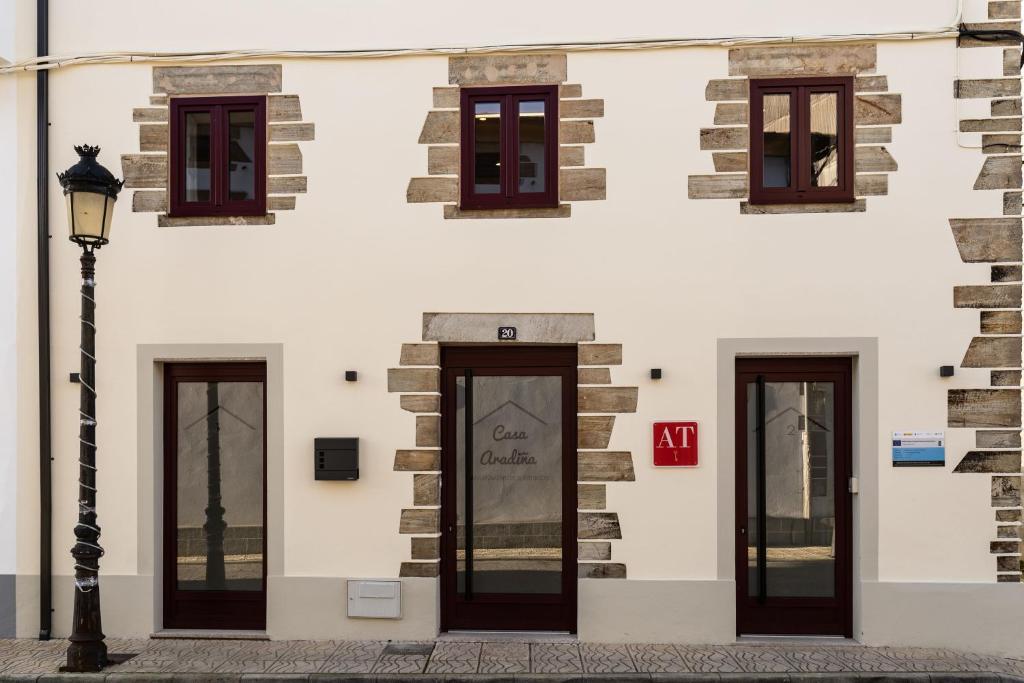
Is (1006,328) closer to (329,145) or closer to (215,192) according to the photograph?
(329,145)

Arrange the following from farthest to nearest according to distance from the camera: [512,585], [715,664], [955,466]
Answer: [512,585]
[955,466]
[715,664]

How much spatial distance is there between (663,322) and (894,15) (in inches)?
120

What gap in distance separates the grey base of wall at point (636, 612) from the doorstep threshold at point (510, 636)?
149 millimetres

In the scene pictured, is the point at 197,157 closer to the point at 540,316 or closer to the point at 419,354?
the point at 419,354

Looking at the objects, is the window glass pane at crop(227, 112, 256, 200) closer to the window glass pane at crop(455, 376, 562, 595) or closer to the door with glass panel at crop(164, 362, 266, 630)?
the door with glass panel at crop(164, 362, 266, 630)

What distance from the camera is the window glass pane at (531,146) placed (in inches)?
239

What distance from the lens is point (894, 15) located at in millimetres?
5887

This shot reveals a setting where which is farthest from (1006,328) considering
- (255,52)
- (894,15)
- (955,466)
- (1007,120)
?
(255,52)

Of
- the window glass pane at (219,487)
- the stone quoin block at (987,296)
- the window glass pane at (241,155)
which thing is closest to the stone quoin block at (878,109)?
the stone quoin block at (987,296)

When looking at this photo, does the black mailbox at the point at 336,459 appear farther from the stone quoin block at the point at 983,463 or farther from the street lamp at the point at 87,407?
the stone quoin block at the point at 983,463

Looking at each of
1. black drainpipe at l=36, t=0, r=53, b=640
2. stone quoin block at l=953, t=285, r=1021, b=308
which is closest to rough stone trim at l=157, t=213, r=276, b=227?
black drainpipe at l=36, t=0, r=53, b=640

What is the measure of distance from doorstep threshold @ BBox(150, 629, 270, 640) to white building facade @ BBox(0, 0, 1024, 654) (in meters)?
0.12

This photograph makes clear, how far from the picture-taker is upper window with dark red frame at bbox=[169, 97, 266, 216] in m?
6.12

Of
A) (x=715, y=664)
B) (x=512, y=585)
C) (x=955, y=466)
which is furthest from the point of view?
(x=512, y=585)
